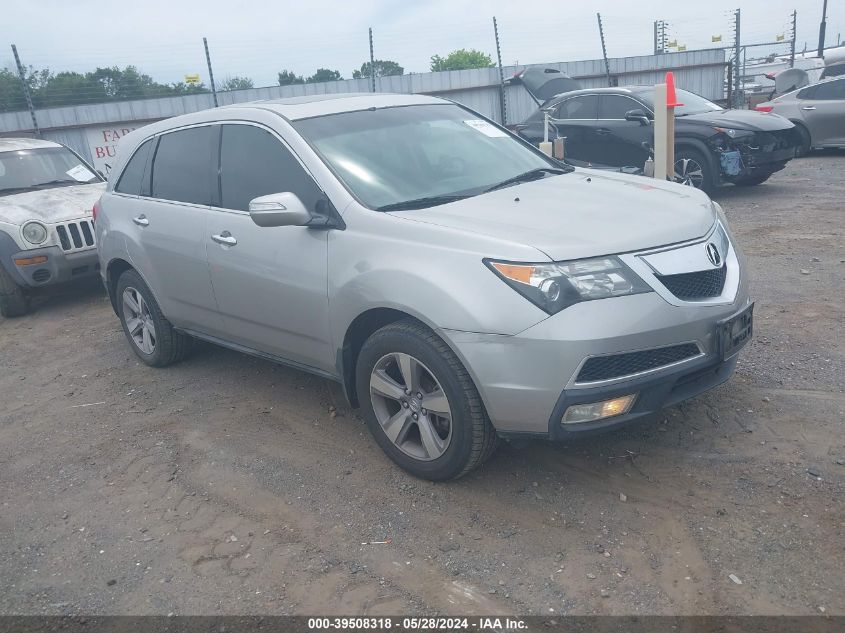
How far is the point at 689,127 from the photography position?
977cm

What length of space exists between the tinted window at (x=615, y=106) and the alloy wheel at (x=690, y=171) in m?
1.07

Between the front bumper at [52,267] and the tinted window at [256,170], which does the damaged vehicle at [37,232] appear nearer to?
the front bumper at [52,267]

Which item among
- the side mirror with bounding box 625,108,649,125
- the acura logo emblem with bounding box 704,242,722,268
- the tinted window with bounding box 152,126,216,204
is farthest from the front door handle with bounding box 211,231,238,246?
the side mirror with bounding box 625,108,649,125

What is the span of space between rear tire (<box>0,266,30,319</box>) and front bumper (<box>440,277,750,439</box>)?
5.96 metres

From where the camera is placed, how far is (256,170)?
4.25 meters

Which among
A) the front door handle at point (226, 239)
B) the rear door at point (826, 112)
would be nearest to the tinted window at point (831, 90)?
the rear door at point (826, 112)

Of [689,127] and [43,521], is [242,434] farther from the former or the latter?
[689,127]

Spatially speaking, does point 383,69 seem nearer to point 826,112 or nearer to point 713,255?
point 826,112

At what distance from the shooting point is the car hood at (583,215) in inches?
124

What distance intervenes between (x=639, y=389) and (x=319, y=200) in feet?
6.00

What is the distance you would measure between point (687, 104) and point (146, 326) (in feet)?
26.3

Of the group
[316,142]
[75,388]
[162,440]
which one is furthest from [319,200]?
[75,388]

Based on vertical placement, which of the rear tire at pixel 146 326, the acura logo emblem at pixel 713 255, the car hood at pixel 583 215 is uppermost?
the car hood at pixel 583 215

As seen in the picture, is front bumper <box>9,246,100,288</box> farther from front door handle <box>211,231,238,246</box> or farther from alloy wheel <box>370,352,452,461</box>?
alloy wheel <box>370,352,452,461</box>
